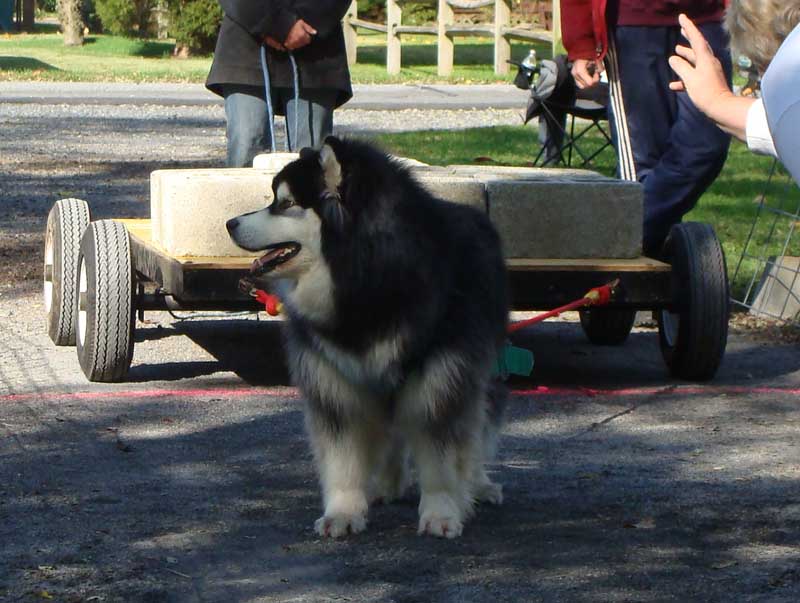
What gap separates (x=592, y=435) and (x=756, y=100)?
3.07 metres

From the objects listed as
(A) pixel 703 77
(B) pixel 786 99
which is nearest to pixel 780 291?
(A) pixel 703 77

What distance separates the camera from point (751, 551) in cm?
434

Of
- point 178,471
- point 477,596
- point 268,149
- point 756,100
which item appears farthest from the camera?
point 268,149

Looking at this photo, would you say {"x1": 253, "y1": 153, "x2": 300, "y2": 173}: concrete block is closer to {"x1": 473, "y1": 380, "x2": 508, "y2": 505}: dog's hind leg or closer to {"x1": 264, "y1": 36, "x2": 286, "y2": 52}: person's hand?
{"x1": 264, "y1": 36, "x2": 286, "y2": 52}: person's hand

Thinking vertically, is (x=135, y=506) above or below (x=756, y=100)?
below

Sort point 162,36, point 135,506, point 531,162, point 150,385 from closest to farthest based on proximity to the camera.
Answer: point 135,506, point 150,385, point 531,162, point 162,36

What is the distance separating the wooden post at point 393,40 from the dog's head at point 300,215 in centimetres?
2500

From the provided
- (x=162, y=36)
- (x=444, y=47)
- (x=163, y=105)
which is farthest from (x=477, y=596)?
(x=162, y=36)

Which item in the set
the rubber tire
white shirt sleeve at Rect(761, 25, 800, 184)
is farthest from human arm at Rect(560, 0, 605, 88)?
white shirt sleeve at Rect(761, 25, 800, 184)

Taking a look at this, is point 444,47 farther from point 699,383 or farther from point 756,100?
point 756,100

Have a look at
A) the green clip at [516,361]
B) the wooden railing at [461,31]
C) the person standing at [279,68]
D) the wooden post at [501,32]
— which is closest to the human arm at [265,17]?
the person standing at [279,68]

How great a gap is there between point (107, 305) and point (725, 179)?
824 cm

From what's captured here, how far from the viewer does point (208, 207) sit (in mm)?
6086

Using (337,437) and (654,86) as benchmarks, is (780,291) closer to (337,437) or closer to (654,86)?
(654,86)
